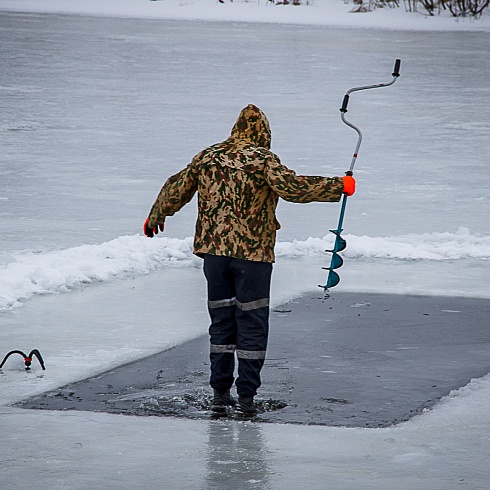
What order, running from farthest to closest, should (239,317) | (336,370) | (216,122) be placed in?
(216,122) → (336,370) → (239,317)

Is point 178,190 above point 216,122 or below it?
above

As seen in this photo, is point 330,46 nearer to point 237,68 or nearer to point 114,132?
point 237,68

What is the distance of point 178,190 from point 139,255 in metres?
3.06

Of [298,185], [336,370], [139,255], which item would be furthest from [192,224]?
[298,185]

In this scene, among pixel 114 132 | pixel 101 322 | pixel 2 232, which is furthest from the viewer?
pixel 114 132

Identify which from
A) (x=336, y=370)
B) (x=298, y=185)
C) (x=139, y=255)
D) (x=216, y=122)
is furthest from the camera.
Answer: (x=216, y=122)

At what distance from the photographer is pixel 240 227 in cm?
468

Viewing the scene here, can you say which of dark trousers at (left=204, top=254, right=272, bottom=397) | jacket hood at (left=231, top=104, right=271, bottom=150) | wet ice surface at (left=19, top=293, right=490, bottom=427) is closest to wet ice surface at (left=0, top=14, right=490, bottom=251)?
wet ice surface at (left=19, top=293, right=490, bottom=427)

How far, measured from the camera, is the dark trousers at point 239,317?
4.72 m

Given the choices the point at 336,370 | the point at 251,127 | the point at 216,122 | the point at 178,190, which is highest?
the point at 251,127

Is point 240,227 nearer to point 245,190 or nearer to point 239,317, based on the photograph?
point 245,190

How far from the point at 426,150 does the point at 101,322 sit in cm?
789

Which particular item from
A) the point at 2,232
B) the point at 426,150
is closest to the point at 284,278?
the point at 2,232

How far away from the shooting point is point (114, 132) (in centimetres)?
1455
